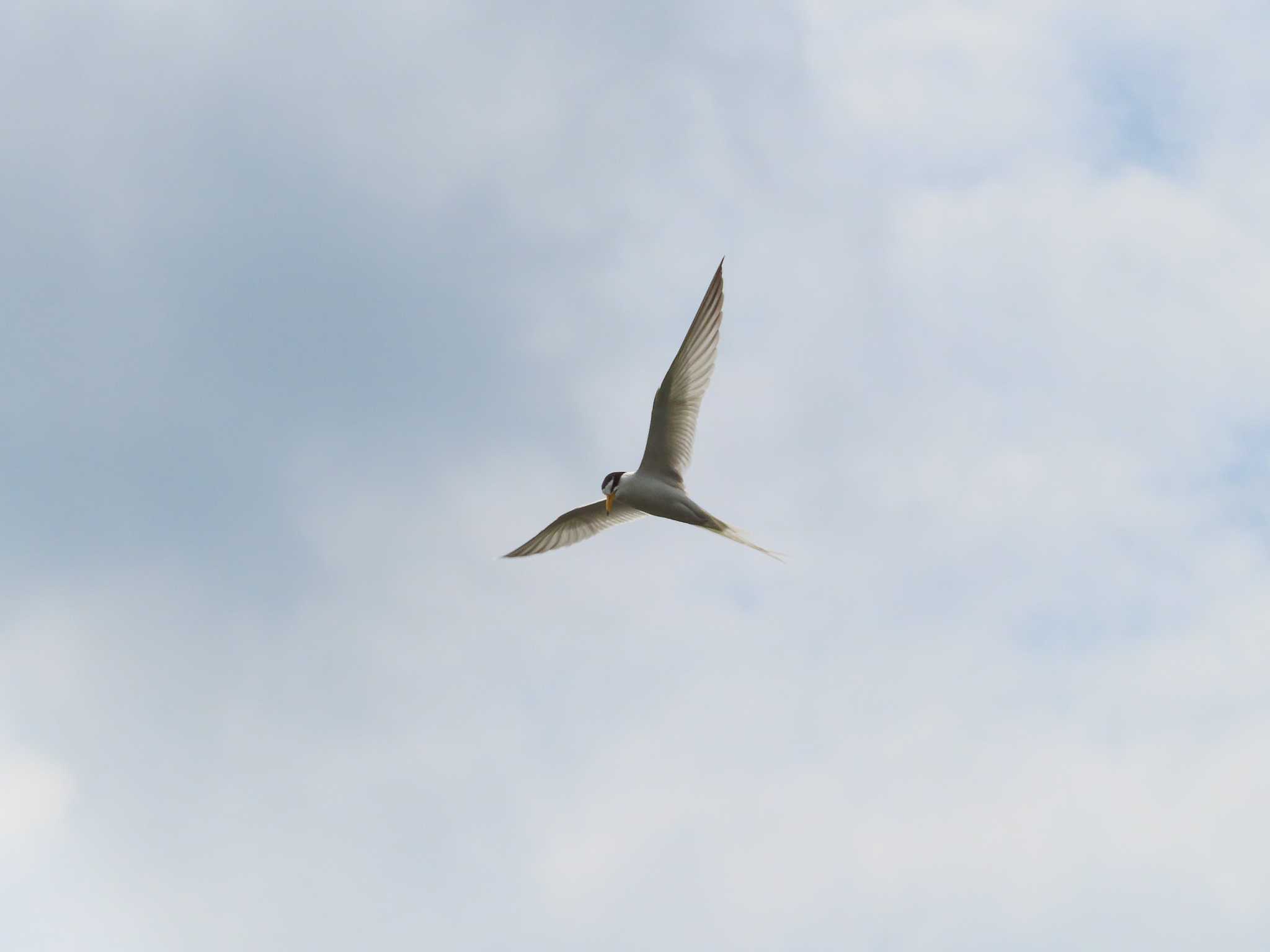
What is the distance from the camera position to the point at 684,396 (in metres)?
20.6

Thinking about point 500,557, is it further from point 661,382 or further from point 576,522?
point 661,382

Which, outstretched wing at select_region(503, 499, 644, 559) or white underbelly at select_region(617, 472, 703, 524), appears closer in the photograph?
white underbelly at select_region(617, 472, 703, 524)

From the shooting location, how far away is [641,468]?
21469 millimetres

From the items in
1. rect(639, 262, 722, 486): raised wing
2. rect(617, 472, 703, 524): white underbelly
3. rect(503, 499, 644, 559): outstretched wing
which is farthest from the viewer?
rect(503, 499, 644, 559): outstretched wing

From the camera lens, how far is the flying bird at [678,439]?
1988cm

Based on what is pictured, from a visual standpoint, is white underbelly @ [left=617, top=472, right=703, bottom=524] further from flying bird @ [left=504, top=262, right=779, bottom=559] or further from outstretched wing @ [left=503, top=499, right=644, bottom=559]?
outstretched wing @ [left=503, top=499, right=644, bottom=559]

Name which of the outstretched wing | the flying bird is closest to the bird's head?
the flying bird

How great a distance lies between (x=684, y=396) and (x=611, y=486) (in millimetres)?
2084

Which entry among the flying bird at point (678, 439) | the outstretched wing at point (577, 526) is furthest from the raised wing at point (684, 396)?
the outstretched wing at point (577, 526)

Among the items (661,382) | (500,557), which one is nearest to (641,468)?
(661,382)

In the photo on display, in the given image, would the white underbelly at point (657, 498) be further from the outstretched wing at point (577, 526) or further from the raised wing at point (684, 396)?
A: the outstretched wing at point (577, 526)

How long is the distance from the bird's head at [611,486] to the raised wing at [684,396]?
416 millimetres

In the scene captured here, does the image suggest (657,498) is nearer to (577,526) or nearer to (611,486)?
(611,486)

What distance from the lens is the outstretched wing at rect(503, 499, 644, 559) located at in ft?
77.2
